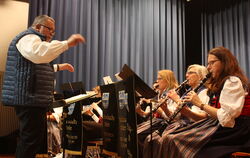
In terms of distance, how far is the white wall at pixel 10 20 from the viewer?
5.06 m

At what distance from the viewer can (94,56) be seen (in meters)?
5.61

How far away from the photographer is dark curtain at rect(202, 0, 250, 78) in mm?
6188

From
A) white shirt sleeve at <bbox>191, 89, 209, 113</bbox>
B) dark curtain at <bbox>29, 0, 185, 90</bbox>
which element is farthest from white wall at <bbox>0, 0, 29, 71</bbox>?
white shirt sleeve at <bbox>191, 89, 209, 113</bbox>

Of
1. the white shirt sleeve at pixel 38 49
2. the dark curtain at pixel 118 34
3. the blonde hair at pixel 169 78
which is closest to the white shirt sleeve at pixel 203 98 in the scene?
the blonde hair at pixel 169 78

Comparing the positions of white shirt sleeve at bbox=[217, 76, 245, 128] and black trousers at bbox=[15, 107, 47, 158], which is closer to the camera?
white shirt sleeve at bbox=[217, 76, 245, 128]

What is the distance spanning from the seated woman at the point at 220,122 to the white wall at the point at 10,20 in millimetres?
3583

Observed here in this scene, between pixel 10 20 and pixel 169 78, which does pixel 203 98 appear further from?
pixel 10 20

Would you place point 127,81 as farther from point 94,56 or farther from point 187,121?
point 94,56

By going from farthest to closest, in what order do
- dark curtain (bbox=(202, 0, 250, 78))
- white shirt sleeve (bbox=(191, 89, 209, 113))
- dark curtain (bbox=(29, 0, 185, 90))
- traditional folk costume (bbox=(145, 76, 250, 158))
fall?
dark curtain (bbox=(202, 0, 250, 78)) → dark curtain (bbox=(29, 0, 185, 90)) → white shirt sleeve (bbox=(191, 89, 209, 113)) → traditional folk costume (bbox=(145, 76, 250, 158))

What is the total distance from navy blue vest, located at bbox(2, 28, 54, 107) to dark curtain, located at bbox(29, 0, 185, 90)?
2.44 meters

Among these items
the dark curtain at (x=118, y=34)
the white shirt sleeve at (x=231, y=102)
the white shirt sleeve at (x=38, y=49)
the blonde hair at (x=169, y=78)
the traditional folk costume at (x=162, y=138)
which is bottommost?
the traditional folk costume at (x=162, y=138)

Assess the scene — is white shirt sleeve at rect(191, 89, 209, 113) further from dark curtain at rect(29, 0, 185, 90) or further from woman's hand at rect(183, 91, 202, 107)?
dark curtain at rect(29, 0, 185, 90)

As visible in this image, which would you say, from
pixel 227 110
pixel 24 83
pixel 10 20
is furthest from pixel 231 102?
pixel 10 20

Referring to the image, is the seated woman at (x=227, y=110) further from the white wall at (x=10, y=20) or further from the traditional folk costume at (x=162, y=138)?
the white wall at (x=10, y=20)
